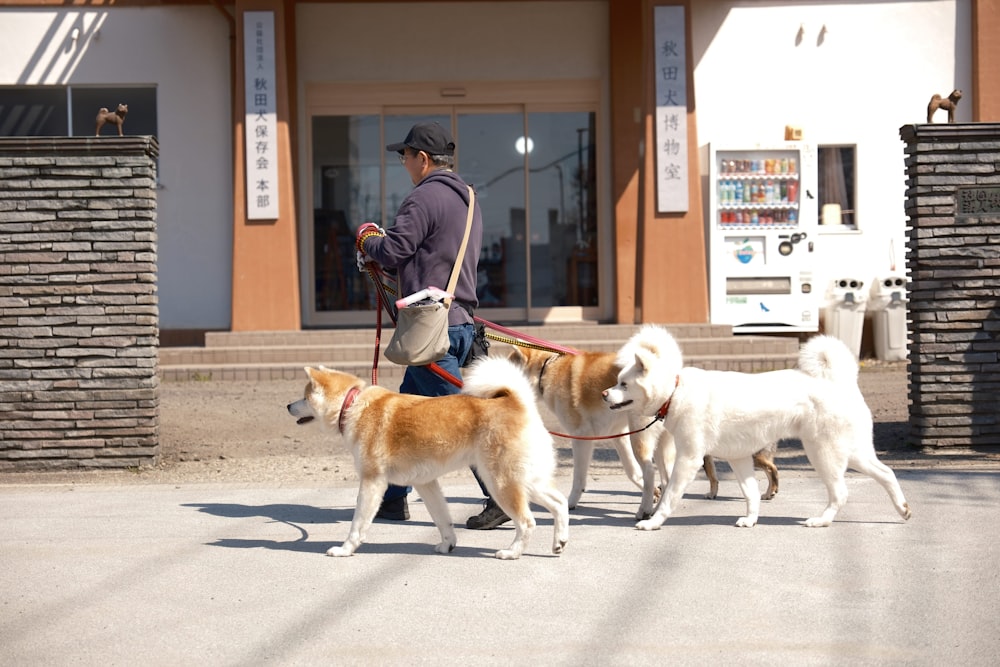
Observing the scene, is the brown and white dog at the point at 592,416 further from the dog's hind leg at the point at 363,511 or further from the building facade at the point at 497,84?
the building facade at the point at 497,84

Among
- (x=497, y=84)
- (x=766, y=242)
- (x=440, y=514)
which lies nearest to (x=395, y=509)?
(x=440, y=514)

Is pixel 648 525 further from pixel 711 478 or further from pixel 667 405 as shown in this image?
pixel 711 478

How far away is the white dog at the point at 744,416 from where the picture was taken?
6590 mm

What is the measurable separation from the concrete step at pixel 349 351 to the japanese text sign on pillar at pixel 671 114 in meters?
1.81

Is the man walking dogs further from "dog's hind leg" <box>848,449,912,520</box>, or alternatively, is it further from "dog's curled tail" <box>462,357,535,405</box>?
"dog's hind leg" <box>848,449,912,520</box>

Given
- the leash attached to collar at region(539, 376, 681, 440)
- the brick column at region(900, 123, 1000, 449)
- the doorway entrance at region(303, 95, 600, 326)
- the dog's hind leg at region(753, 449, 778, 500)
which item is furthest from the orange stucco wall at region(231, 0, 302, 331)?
the dog's hind leg at region(753, 449, 778, 500)

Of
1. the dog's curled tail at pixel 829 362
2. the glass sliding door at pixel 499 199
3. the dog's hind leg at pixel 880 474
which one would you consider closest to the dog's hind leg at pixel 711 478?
the dog's curled tail at pixel 829 362

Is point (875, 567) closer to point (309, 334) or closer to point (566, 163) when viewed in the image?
point (309, 334)

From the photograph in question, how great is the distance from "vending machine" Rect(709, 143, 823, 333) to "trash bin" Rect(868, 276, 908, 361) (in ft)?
2.63

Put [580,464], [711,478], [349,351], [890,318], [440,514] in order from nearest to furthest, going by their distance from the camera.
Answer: [440,514]
[580,464]
[711,478]
[349,351]
[890,318]

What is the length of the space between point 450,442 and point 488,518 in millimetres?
1066

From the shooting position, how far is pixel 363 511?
6090 mm

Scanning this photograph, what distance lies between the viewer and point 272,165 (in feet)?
50.6

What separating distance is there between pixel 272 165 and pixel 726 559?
10.9 m
